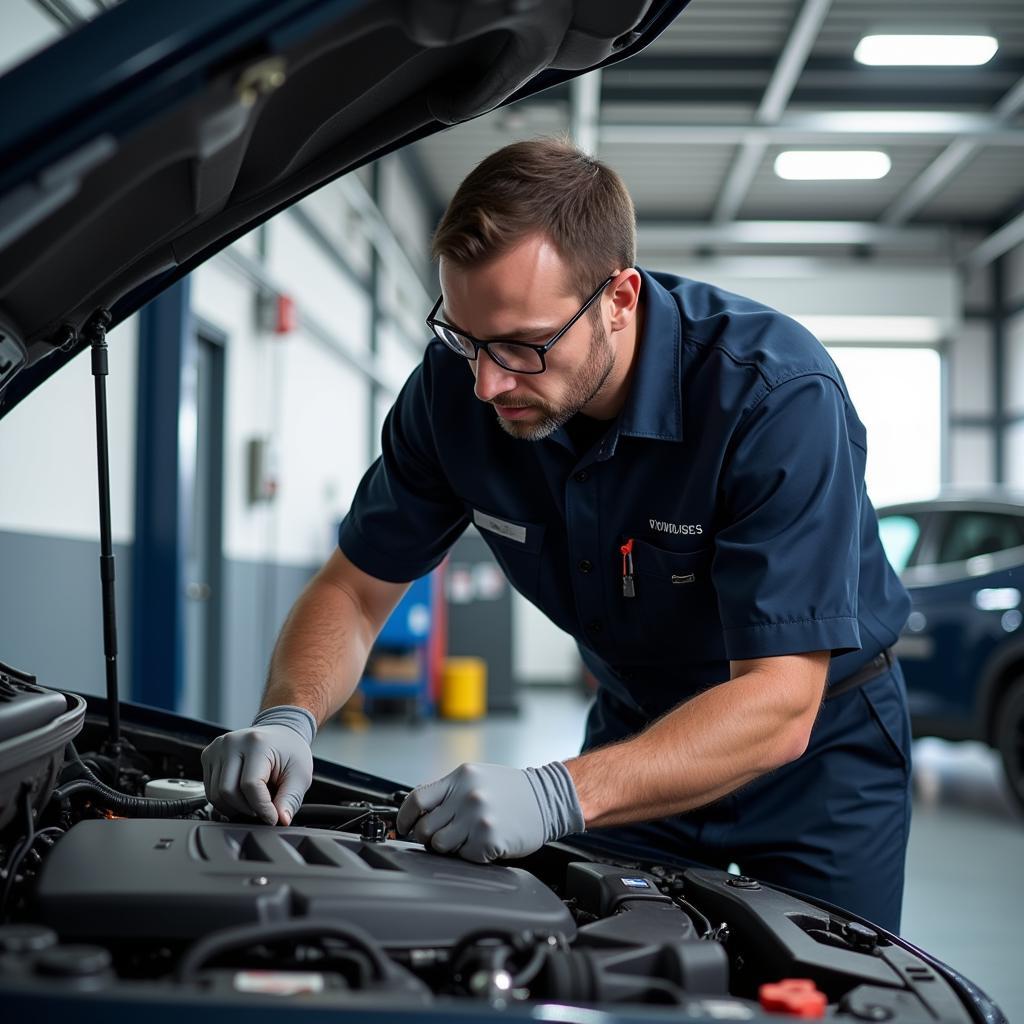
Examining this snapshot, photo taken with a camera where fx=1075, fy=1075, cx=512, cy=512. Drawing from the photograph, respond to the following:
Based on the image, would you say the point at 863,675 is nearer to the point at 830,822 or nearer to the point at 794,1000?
the point at 830,822

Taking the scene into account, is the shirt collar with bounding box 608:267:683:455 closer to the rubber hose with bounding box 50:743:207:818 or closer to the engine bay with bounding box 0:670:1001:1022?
the engine bay with bounding box 0:670:1001:1022

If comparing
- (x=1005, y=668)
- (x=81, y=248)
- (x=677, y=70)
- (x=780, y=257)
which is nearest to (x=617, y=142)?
(x=677, y=70)

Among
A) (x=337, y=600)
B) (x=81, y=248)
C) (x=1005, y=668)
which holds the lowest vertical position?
(x=1005, y=668)

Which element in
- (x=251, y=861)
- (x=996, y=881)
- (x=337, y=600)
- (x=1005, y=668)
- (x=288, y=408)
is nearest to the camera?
(x=251, y=861)

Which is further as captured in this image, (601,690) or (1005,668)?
(1005,668)

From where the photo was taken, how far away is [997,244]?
31.4 feet

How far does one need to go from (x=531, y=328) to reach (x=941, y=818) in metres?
3.65

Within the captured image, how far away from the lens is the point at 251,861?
0.83m

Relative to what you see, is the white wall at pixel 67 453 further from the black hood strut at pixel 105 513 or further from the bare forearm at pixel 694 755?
the bare forearm at pixel 694 755

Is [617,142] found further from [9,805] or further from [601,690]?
[9,805]

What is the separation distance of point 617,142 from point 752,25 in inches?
71.1

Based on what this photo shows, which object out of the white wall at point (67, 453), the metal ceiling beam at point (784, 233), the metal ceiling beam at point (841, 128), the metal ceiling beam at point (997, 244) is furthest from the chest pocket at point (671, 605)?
the metal ceiling beam at point (997, 244)

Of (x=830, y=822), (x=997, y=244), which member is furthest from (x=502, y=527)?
(x=997, y=244)

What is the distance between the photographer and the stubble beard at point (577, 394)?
4.35 ft
